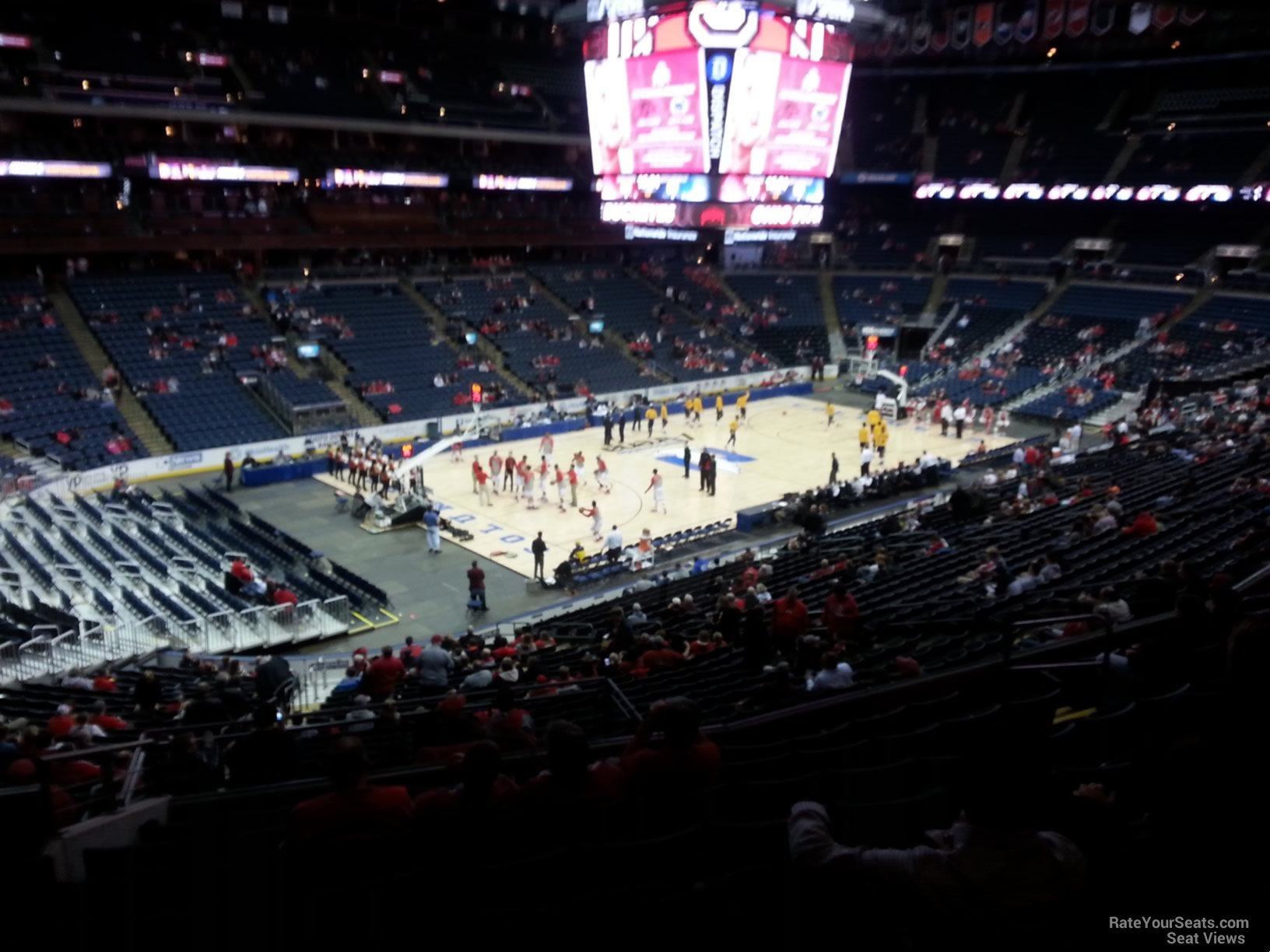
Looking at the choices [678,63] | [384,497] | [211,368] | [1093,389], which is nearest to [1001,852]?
[384,497]

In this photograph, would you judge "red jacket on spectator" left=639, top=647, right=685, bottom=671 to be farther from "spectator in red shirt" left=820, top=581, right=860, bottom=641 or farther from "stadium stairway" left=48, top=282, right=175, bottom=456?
"stadium stairway" left=48, top=282, right=175, bottom=456

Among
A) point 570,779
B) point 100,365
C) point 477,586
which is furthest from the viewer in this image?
point 100,365

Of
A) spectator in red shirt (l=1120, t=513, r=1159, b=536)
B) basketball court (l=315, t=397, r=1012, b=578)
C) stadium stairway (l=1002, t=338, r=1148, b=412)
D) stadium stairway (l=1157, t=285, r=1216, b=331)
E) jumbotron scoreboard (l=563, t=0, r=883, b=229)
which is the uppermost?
jumbotron scoreboard (l=563, t=0, r=883, b=229)

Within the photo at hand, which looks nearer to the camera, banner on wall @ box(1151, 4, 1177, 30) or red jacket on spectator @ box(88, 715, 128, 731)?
red jacket on spectator @ box(88, 715, 128, 731)

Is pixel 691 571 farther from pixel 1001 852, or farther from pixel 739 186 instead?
pixel 1001 852

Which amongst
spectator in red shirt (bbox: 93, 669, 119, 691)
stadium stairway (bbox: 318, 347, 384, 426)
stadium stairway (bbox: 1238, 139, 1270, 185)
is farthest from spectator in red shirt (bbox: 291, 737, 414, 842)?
stadium stairway (bbox: 1238, 139, 1270, 185)

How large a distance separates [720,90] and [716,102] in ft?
1.15

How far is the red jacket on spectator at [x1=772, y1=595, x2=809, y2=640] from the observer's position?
10.1 m

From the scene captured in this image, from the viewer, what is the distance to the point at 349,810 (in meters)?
4.17

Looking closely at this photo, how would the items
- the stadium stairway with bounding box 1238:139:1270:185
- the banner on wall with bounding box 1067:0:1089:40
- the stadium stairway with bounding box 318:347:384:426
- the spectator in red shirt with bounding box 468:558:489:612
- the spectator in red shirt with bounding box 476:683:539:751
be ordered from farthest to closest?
the stadium stairway with bounding box 1238:139:1270:185, the banner on wall with bounding box 1067:0:1089:40, the stadium stairway with bounding box 318:347:384:426, the spectator in red shirt with bounding box 468:558:489:612, the spectator in red shirt with bounding box 476:683:539:751

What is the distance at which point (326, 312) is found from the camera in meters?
42.9

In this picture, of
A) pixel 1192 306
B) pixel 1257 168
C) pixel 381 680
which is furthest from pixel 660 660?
pixel 1257 168

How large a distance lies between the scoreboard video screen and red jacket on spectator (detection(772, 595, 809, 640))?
73.2 ft

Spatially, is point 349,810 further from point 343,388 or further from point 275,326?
point 275,326
